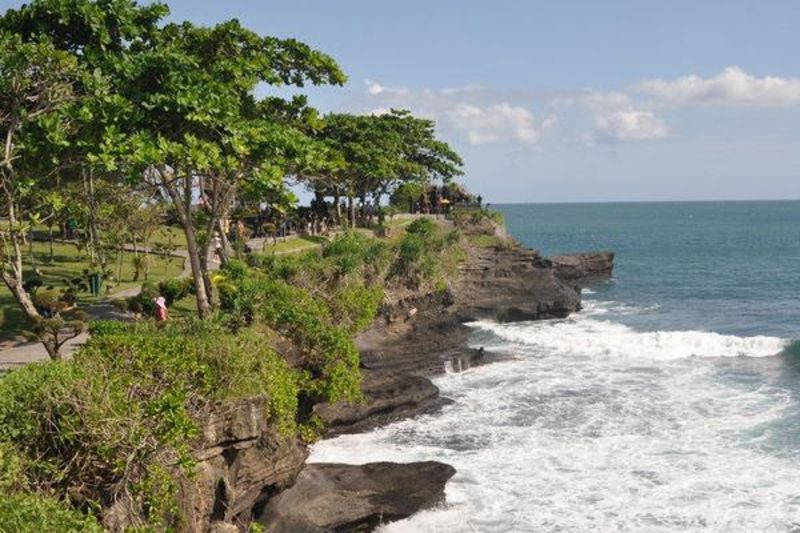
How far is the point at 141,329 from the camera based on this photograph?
59.0 ft

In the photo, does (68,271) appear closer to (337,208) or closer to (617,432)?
(337,208)

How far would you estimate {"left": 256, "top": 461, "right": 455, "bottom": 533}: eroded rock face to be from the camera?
1686 cm

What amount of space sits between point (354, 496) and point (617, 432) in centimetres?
1013

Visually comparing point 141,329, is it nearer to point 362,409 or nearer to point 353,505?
point 353,505

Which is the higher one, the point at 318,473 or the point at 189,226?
the point at 189,226

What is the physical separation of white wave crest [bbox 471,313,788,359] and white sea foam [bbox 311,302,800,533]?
1.53m

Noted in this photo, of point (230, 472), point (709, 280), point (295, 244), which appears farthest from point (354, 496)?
point (709, 280)

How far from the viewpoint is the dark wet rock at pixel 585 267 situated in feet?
221

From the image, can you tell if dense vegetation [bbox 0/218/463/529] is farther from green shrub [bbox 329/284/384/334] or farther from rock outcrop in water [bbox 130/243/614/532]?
green shrub [bbox 329/284/384/334]

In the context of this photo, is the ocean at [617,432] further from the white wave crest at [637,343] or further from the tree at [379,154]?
the tree at [379,154]

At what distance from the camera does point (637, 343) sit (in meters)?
38.3

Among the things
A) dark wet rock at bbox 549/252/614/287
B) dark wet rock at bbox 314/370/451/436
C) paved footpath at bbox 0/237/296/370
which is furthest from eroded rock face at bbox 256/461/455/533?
dark wet rock at bbox 549/252/614/287

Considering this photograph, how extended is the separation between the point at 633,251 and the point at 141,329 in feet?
305

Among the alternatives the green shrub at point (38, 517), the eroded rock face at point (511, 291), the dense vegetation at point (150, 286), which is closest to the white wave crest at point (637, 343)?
the eroded rock face at point (511, 291)
